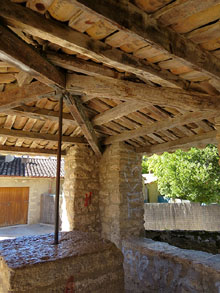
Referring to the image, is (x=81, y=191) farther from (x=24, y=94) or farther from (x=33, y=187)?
(x=33, y=187)

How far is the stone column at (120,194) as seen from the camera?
13.9 ft

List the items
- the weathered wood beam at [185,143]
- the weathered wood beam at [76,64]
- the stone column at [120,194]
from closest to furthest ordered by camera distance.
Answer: the weathered wood beam at [76,64]
the weathered wood beam at [185,143]
the stone column at [120,194]

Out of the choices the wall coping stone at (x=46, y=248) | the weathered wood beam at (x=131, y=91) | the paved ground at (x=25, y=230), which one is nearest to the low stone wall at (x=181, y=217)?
the paved ground at (x=25, y=230)

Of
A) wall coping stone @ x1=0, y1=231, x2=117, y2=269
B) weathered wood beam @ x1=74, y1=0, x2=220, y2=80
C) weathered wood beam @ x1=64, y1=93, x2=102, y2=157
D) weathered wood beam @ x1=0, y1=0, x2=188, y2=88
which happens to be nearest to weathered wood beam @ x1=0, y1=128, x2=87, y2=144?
weathered wood beam @ x1=64, y1=93, x2=102, y2=157

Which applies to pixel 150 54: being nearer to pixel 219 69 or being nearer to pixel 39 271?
pixel 219 69

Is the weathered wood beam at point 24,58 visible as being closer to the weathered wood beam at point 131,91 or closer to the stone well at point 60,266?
the weathered wood beam at point 131,91

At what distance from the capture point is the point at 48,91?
2365 millimetres

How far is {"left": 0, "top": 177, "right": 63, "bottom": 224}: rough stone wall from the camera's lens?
9.88 m

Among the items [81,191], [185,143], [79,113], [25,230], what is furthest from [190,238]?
[25,230]

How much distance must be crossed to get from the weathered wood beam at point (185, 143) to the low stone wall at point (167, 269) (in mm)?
1693

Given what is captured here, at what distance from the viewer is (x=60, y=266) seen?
1.81 metres

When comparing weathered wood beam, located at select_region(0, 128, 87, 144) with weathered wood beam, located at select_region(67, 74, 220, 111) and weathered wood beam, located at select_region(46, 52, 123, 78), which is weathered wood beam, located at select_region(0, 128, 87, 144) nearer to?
weathered wood beam, located at select_region(67, 74, 220, 111)

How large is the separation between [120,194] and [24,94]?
105 inches

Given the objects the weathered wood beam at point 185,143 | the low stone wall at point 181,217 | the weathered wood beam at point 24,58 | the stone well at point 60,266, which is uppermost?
the weathered wood beam at point 24,58
